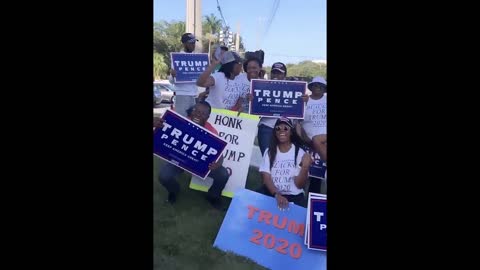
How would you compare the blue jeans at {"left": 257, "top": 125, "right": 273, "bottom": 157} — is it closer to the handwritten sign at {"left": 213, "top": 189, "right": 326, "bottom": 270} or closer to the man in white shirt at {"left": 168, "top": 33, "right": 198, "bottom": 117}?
the handwritten sign at {"left": 213, "top": 189, "right": 326, "bottom": 270}

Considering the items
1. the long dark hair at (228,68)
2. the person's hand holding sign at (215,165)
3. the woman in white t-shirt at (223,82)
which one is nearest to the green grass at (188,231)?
the person's hand holding sign at (215,165)

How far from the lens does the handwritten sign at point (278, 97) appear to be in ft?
8.84

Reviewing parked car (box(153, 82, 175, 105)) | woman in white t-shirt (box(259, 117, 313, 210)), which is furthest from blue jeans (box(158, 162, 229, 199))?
parked car (box(153, 82, 175, 105))

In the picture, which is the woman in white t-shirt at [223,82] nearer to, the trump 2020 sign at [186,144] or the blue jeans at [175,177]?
the trump 2020 sign at [186,144]

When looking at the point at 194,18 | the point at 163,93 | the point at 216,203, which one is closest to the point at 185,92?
the point at 163,93

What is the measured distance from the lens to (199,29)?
102 inches

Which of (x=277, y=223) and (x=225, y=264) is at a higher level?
(x=277, y=223)

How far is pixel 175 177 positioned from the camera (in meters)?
2.69

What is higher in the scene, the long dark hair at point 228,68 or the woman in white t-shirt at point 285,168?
the long dark hair at point 228,68

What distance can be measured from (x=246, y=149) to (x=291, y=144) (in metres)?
0.26

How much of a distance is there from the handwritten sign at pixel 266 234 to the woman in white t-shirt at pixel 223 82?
0.52 metres

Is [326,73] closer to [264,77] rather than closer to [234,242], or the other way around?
[264,77]

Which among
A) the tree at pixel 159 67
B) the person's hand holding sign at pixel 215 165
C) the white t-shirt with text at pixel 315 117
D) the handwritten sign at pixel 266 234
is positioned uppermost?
the tree at pixel 159 67

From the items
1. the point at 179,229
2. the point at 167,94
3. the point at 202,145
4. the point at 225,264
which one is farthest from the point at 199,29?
the point at 225,264
